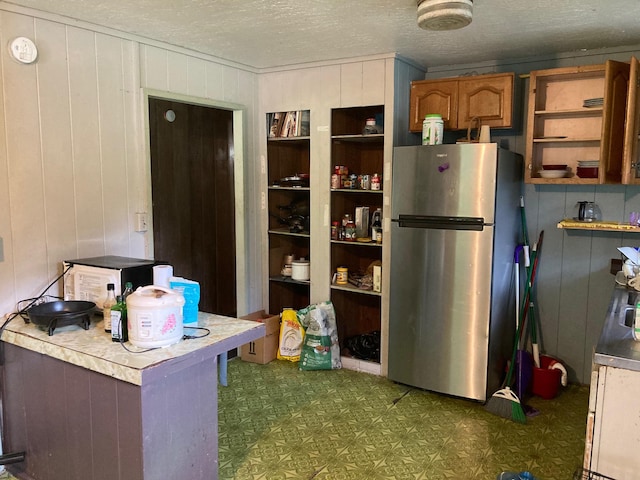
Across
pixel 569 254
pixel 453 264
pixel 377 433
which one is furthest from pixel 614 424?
pixel 569 254

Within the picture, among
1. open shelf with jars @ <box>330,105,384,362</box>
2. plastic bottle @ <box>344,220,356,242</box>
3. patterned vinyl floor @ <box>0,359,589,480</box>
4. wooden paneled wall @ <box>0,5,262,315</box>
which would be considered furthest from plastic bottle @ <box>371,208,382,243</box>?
wooden paneled wall @ <box>0,5,262,315</box>

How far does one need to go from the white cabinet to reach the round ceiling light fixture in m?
1.65

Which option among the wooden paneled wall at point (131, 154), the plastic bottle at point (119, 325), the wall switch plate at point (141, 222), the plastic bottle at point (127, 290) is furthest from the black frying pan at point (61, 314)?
the wall switch plate at point (141, 222)

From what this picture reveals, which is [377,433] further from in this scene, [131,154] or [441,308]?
[131,154]

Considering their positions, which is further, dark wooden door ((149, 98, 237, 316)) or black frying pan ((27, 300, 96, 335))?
dark wooden door ((149, 98, 237, 316))

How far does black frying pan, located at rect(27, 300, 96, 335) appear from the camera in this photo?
228 cm

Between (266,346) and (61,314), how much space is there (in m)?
1.96

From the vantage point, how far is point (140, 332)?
6.70 ft

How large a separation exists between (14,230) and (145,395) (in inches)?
52.8

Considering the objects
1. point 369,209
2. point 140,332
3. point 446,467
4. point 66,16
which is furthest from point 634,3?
point 66,16

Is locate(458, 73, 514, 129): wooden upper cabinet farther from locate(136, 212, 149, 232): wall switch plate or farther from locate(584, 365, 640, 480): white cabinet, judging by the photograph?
locate(136, 212, 149, 232): wall switch plate

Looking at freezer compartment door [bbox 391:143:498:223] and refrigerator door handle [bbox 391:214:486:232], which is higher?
freezer compartment door [bbox 391:143:498:223]

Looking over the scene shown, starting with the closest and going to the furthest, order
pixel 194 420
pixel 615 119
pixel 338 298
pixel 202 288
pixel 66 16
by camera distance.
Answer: pixel 194 420 < pixel 66 16 < pixel 615 119 < pixel 338 298 < pixel 202 288

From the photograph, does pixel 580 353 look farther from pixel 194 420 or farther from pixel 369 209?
pixel 194 420
